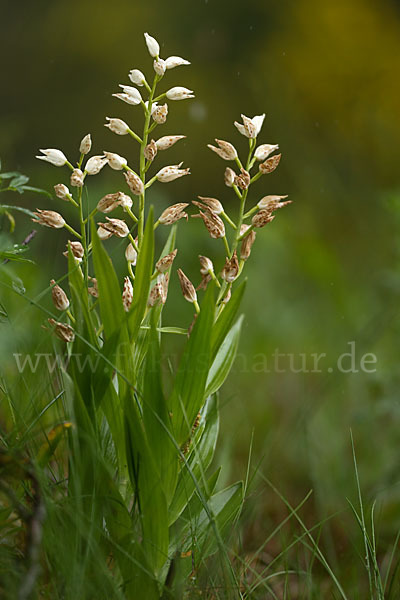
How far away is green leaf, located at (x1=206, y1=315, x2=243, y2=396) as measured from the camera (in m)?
0.53

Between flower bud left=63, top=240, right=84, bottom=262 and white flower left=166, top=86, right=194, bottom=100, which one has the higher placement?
white flower left=166, top=86, right=194, bottom=100

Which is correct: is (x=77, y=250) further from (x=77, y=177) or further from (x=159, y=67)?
(x=159, y=67)

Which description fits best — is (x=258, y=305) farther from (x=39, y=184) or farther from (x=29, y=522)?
(x=29, y=522)

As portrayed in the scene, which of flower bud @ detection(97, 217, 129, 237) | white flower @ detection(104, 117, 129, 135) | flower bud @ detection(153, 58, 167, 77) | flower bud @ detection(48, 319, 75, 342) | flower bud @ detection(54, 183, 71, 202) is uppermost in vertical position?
flower bud @ detection(153, 58, 167, 77)

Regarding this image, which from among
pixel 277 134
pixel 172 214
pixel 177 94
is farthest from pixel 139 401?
pixel 277 134

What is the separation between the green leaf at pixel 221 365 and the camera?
531mm

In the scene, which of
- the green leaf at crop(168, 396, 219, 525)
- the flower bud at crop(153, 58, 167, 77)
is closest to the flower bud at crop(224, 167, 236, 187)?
the flower bud at crop(153, 58, 167, 77)

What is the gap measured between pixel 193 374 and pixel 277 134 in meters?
1.71

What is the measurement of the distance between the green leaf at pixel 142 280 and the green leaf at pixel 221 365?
8 centimetres

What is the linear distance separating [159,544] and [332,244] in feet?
6.47

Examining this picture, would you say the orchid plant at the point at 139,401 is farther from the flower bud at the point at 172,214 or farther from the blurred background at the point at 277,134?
the blurred background at the point at 277,134

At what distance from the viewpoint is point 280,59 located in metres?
2.24

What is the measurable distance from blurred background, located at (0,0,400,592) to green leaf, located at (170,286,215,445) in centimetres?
89

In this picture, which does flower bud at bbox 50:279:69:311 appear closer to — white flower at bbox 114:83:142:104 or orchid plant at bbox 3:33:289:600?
orchid plant at bbox 3:33:289:600
